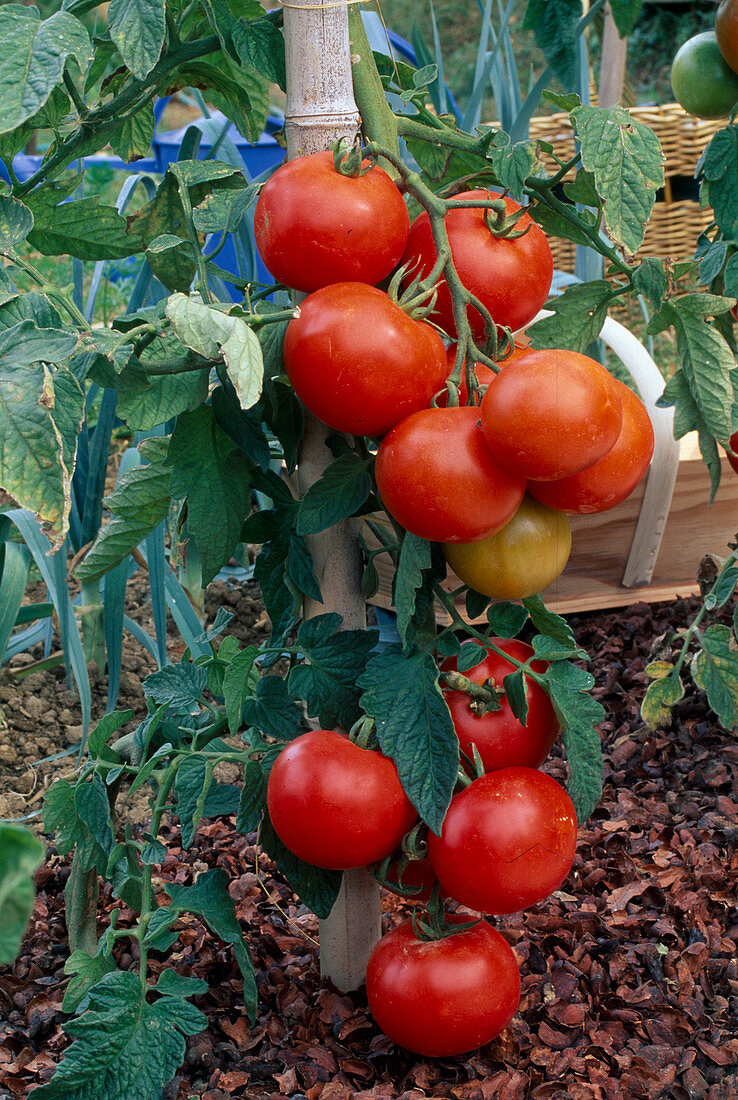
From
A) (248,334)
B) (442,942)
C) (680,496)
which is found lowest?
(680,496)

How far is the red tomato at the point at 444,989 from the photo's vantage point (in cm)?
64

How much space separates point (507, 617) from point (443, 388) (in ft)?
0.51

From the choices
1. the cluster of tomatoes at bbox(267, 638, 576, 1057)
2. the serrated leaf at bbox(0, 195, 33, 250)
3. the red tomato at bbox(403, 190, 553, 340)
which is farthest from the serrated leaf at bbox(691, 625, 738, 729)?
the serrated leaf at bbox(0, 195, 33, 250)

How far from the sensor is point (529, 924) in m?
0.87

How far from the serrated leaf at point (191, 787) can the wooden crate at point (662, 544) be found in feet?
2.03

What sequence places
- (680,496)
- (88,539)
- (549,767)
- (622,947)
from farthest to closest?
(680,496) < (88,539) < (549,767) < (622,947)

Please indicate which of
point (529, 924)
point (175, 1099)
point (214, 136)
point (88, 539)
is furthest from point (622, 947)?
point (214, 136)

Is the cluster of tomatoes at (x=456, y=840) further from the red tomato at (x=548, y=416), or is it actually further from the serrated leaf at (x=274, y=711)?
the red tomato at (x=548, y=416)

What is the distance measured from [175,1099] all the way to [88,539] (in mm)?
707

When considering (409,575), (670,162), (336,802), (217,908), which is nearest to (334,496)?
(409,575)

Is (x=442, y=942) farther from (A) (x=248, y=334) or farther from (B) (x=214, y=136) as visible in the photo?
(B) (x=214, y=136)

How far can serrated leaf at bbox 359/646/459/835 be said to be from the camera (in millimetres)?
563

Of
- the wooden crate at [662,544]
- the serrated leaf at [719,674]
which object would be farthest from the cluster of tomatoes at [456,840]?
the wooden crate at [662,544]

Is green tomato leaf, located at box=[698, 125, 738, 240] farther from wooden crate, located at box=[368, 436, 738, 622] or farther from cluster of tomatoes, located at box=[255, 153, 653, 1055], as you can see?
wooden crate, located at box=[368, 436, 738, 622]
